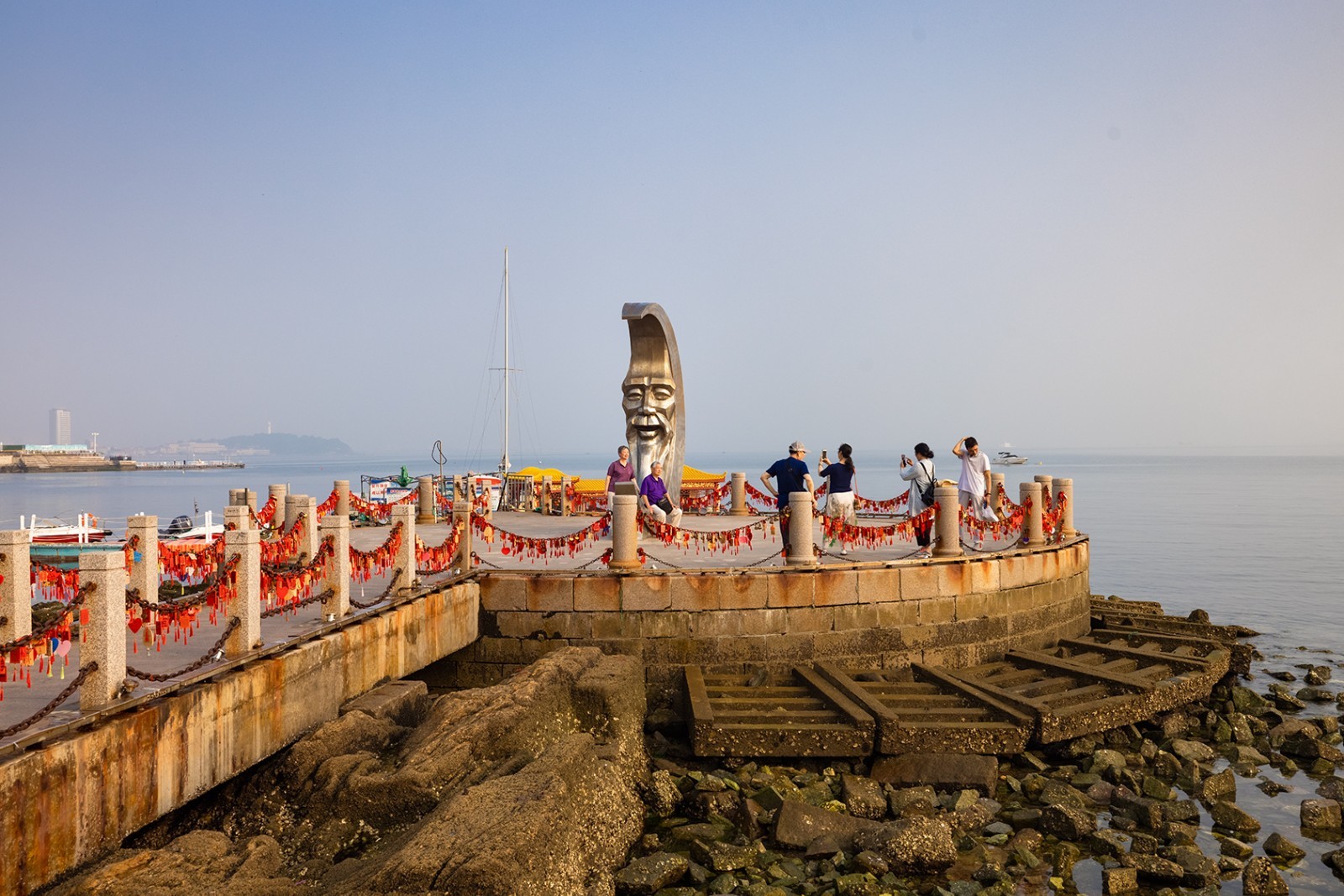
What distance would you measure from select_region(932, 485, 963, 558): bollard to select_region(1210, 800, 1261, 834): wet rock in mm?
4434

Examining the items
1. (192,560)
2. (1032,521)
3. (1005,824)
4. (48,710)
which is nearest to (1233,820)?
(1005,824)

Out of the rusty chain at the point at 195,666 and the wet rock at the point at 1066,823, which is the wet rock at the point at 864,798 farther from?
the rusty chain at the point at 195,666

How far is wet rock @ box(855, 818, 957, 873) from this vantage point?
27.3ft

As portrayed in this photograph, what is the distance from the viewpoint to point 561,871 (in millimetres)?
6301

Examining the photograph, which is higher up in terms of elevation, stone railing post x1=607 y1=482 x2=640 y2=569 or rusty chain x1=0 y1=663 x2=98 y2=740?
stone railing post x1=607 y1=482 x2=640 y2=569

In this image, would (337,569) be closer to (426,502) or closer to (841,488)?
(841,488)

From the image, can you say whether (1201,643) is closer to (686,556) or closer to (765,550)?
(765,550)

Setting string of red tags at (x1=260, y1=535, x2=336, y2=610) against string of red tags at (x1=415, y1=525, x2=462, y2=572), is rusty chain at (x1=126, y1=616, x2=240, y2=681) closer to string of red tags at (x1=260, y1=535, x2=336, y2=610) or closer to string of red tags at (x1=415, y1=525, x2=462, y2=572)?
string of red tags at (x1=260, y1=535, x2=336, y2=610)

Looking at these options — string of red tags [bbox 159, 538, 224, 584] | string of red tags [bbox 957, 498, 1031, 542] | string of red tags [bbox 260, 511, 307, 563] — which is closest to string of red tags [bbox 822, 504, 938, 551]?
string of red tags [bbox 957, 498, 1031, 542]

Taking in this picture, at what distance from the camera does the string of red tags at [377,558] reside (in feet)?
37.3

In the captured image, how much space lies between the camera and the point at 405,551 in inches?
457

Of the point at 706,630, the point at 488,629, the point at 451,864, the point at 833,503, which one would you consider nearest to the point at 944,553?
the point at 833,503

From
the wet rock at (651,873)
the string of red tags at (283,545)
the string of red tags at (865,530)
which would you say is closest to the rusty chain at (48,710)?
the string of red tags at (283,545)

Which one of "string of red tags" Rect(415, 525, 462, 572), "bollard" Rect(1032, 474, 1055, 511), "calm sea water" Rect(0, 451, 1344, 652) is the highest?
"bollard" Rect(1032, 474, 1055, 511)
